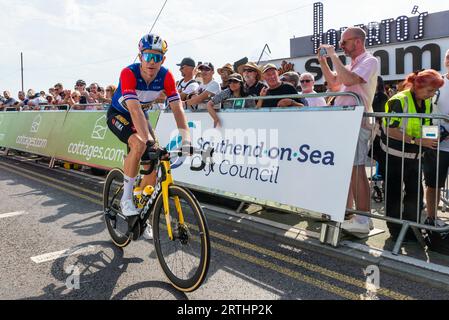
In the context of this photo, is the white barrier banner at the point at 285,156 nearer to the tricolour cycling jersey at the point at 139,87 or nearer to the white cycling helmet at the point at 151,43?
the tricolour cycling jersey at the point at 139,87

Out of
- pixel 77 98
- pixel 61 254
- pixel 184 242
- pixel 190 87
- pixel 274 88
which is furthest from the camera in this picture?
pixel 77 98

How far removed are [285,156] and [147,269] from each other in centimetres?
205

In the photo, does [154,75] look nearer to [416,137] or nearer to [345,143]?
[345,143]

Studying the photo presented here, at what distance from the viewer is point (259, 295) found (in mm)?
3158

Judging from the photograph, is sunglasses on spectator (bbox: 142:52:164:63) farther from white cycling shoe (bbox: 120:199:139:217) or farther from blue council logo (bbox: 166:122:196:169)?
blue council logo (bbox: 166:122:196:169)

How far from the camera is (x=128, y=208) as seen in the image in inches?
148

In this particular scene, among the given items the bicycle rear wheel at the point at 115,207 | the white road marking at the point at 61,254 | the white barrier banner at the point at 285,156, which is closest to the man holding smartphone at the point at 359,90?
the white barrier banner at the point at 285,156

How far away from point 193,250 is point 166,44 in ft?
6.54

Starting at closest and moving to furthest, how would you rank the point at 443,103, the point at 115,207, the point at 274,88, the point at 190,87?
1. the point at 115,207
2. the point at 443,103
3. the point at 274,88
4. the point at 190,87

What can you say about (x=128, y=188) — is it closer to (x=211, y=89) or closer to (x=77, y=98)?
(x=211, y=89)

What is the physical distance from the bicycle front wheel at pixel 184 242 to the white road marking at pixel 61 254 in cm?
122

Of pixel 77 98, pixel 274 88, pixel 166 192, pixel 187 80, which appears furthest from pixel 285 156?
pixel 77 98

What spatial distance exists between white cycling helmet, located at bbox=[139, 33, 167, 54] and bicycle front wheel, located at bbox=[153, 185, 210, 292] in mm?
1346
